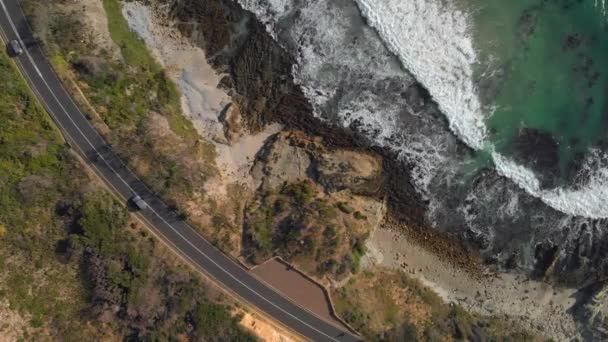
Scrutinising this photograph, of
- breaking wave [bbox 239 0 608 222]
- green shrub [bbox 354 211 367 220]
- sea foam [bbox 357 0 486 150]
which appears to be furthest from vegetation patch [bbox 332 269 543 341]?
sea foam [bbox 357 0 486 150]

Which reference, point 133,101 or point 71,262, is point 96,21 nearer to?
point 133,101

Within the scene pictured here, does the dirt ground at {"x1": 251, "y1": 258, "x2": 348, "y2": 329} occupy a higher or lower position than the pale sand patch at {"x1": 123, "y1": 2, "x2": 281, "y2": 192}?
lower

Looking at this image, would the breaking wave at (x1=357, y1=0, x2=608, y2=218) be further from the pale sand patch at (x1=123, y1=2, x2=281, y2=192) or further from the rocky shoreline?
the pale sand patch at (x1=123, y1=2, x2=281, y2=192)

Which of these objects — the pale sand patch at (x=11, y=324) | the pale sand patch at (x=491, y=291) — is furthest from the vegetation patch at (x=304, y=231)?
the pale sand patch at (x=11, y=324)

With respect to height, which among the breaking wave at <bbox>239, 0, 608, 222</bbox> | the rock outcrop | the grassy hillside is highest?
the breaking wave at <bbox>239, 0, 608, 222</bbox>

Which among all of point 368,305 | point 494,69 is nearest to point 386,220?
point 368,305

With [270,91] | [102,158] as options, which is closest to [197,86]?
[270,91]
